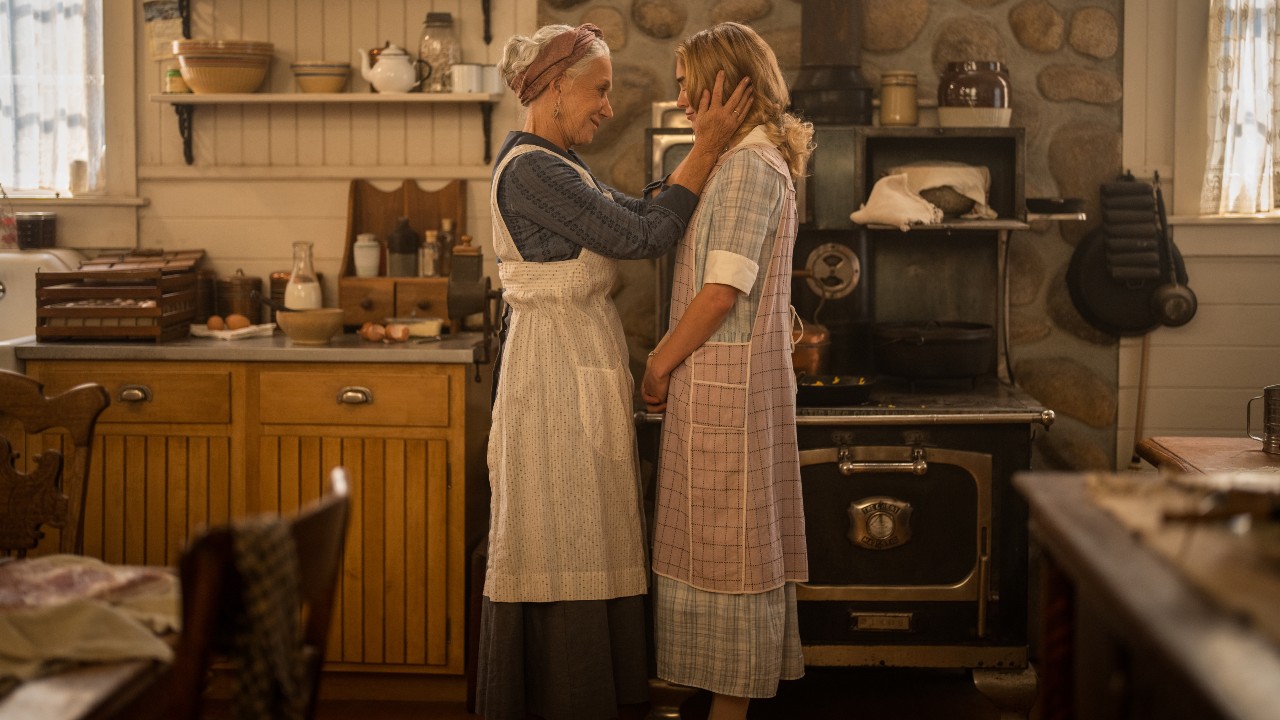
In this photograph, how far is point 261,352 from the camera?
127 inches

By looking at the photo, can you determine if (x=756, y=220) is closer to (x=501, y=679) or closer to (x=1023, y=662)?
(x=501, y=679)

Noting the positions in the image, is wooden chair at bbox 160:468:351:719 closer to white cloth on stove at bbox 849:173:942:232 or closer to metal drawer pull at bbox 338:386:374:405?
metal drawer pull at bbox 338:386:374:405

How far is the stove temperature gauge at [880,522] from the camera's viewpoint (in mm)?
3041

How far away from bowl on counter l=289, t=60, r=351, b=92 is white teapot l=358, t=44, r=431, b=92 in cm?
9

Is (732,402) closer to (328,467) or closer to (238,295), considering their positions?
(328,467)

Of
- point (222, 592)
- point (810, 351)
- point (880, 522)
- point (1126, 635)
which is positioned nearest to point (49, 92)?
point (810, 351)

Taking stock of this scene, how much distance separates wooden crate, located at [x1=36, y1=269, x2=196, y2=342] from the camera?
3.35 meters

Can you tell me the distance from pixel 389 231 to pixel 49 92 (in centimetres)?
115

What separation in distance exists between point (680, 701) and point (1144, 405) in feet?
5.42

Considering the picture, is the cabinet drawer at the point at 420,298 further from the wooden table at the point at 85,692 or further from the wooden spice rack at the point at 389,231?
the wooden table at the point at 85,692

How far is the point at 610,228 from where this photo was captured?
2.56 metres

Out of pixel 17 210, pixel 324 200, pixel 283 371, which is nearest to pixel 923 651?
pixel 283 371

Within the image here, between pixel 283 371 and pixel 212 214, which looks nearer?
pixel 283 371

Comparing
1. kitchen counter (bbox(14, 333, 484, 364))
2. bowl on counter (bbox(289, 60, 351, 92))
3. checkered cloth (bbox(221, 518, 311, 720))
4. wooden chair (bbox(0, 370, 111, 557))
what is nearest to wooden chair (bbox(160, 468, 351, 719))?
checkered cloth (bbox(221, 518, 311, 720))
